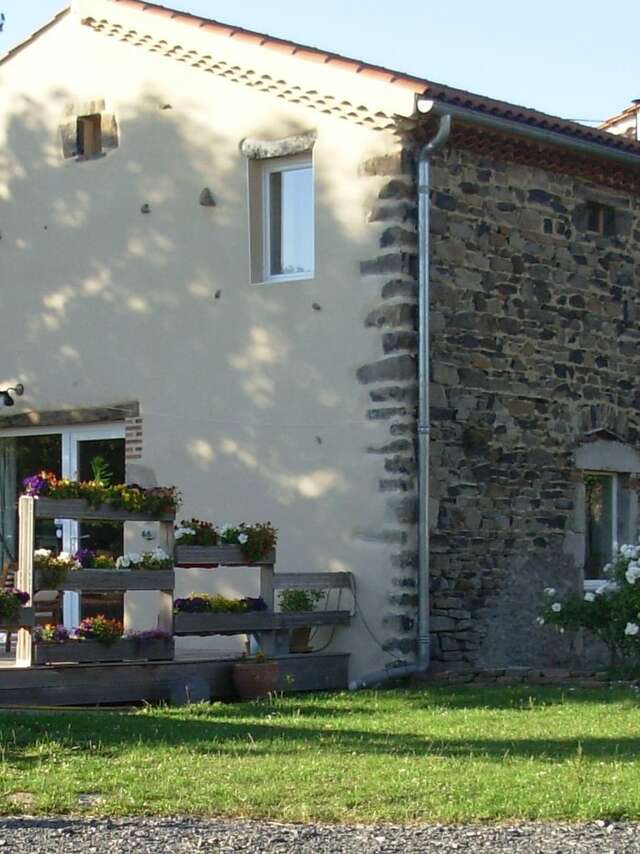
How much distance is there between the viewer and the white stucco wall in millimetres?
14352

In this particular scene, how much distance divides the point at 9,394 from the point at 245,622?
4.77 meters

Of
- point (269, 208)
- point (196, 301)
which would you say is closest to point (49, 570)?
point (196, 301)

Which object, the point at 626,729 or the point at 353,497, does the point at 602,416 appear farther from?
the point at 626,729

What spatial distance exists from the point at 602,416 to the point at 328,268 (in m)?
3.16

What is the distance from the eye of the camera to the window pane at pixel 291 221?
1495cm

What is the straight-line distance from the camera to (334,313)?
14.5 meters

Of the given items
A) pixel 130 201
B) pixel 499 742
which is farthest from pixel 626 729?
pixel 130 201

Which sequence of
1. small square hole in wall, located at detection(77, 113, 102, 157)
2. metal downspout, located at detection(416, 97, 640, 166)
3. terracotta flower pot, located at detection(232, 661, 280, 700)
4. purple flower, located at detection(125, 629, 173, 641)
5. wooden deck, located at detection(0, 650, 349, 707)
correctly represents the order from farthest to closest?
small square hole in wall, located at detection(77, 113, 102, 157)
metal downspout, located at detection(416, 97, 640, 166)
terracotta flower pot, located at detection(232, 661, 280, 700)
purple flower, located at detection(125, 629, 173, 641)
wooden deck, located at detection(0, 650, 349, 707)

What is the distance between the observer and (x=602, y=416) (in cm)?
1582

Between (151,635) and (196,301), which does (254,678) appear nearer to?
(151,635)

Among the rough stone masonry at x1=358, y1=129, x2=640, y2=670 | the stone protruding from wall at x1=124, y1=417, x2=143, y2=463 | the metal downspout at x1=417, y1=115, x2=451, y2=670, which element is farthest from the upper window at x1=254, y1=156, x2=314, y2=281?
the stone protruding from wall at x1=124, y1=417, x2=143, y2=463

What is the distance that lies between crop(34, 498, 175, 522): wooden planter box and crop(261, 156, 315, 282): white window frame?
3181mm

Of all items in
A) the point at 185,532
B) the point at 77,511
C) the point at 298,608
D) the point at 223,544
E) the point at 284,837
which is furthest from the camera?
the point at 298,608

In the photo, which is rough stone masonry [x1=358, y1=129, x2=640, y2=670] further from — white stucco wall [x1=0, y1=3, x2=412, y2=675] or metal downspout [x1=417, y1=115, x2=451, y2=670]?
white stucco wall [x1=0, y1=3, x2=412, y2=675]
